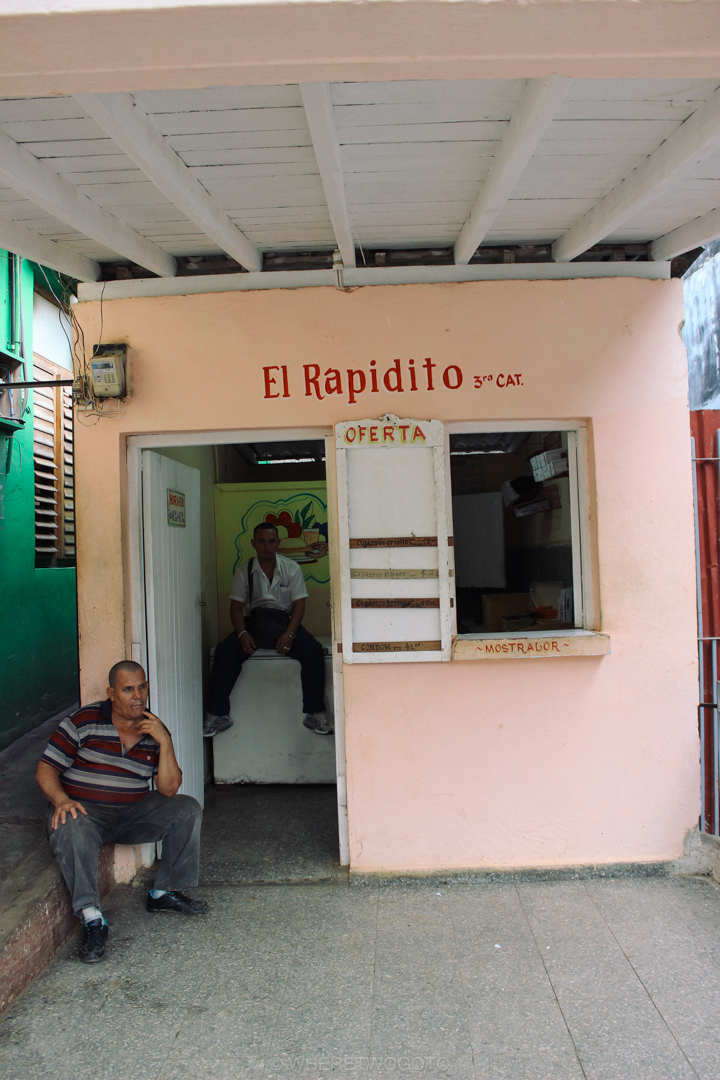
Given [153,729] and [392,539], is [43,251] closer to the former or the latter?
[392,539]

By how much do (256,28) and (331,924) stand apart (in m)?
3.52

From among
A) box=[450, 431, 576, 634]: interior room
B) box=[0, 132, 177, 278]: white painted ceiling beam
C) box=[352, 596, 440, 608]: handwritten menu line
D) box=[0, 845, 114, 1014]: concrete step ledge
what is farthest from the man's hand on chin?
box=[0, 132, 177, 278]: white painted ceiling beam

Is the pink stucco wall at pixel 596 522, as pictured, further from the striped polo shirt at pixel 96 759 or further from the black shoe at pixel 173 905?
the striped polo shirt at pixel 96 759

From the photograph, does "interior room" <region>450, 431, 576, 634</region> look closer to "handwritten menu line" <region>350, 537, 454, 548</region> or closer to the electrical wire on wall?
"handwritten menu line" <region>350, 537, 454, 548</region>

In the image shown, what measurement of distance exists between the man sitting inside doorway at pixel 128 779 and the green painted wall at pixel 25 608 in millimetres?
1905

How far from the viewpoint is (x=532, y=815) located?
373cm

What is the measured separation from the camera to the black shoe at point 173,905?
3443 millimetres

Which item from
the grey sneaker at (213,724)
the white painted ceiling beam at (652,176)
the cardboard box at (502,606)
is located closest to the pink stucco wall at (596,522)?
the white painted ceiling beam at (652,176)

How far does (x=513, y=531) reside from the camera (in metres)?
5.44

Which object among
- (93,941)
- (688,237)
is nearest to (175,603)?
(93,941)

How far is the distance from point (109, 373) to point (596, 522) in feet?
9.02

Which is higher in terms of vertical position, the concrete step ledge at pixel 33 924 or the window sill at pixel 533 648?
the window sill at pixel 533 648

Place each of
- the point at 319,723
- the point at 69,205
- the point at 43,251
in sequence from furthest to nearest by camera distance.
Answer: the point at 319,723 → the point at 43,251 → the point at 69,205

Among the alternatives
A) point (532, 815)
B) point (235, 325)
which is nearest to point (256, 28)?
point (235, 325)
